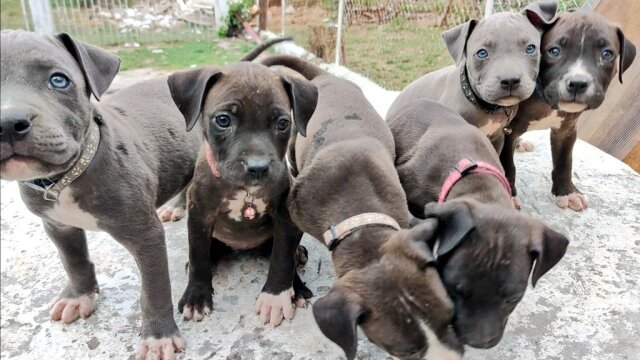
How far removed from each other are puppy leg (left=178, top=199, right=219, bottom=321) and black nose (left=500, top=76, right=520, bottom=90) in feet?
9.14

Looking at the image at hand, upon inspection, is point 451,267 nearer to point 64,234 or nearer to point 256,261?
point 256,261

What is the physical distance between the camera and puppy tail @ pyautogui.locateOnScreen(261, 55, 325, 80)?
573 cm

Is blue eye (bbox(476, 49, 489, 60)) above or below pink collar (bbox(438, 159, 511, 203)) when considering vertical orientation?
above

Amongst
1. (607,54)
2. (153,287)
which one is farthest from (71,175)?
(607,54)

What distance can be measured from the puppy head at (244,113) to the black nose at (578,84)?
251cm

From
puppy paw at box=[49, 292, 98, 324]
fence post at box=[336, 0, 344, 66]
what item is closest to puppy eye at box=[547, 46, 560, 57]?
puppy paw at box=[49, 292, 98, 324]

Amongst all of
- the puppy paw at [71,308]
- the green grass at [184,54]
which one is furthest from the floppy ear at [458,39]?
the green grass at [184,54]

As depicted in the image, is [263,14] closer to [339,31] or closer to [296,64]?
[339,31]

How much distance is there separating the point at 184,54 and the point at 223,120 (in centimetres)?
1468

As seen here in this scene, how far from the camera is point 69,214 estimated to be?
3.86m

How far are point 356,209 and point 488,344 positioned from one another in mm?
1305

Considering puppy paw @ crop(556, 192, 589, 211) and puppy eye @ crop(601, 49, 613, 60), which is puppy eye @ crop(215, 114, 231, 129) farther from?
puppy paw @ crop(556, 192, 589, 211)

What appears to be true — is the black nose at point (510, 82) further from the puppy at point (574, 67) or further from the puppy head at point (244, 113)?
the puppy head at point (244, 113)

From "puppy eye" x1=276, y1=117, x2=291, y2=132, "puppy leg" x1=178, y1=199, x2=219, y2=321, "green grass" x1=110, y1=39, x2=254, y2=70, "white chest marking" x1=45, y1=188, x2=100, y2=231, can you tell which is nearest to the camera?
"white chest marking" x1=45, y1=188, x2=100, y2=231
